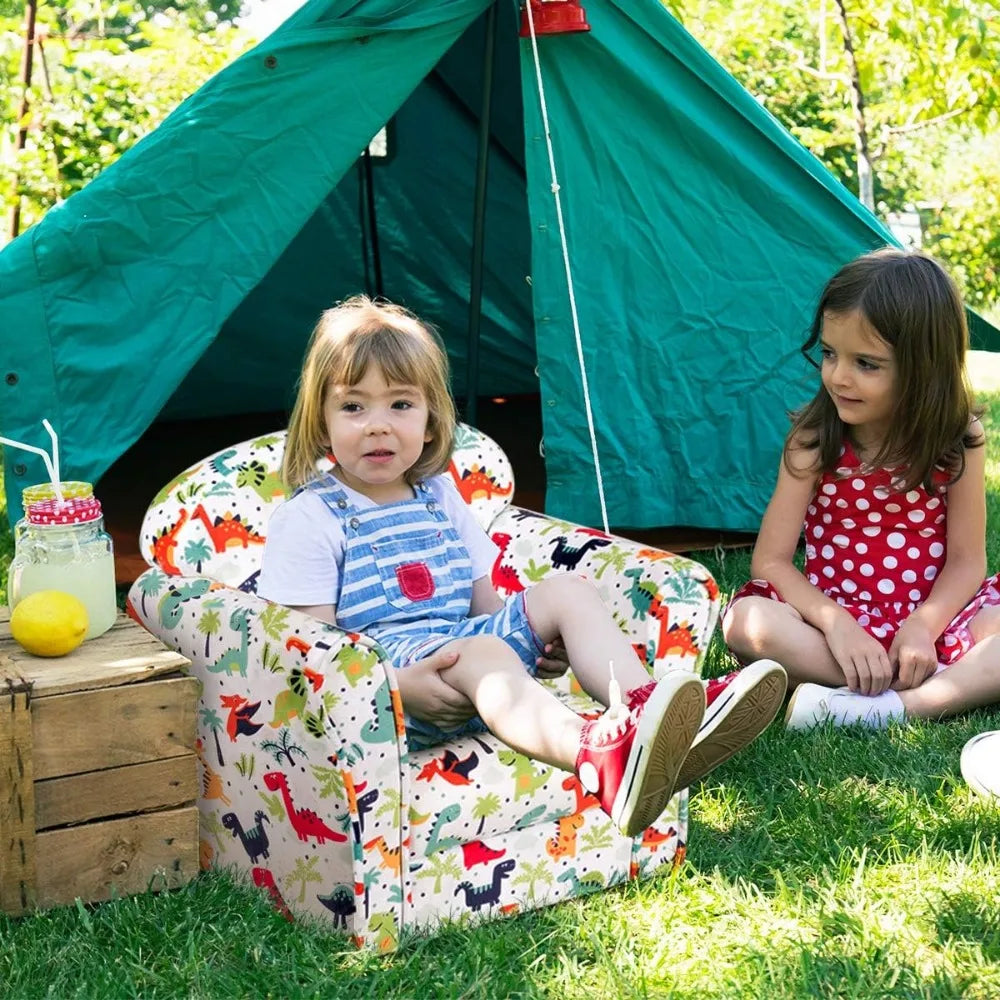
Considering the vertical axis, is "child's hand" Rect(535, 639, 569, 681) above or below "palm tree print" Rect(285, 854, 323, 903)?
above

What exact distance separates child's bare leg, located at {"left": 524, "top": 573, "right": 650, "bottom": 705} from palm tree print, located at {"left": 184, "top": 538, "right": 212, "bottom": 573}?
647 mm

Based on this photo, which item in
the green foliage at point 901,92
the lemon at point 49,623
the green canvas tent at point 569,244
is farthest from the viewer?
the green foliage at point 901,92

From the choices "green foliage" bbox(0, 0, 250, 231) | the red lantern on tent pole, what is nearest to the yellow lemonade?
the red lantern on tent pole

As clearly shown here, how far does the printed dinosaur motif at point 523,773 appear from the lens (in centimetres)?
203

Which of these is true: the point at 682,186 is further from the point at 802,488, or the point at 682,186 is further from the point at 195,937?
the point at 195,937


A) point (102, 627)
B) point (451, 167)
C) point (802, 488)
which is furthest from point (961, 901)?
point (451, 167)

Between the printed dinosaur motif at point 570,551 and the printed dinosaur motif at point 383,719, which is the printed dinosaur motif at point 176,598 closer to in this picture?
the printed dinosaur motif at point 383,719

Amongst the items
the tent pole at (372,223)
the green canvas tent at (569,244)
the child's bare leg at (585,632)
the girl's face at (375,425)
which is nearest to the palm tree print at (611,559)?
the child's bare leg at (585,632)

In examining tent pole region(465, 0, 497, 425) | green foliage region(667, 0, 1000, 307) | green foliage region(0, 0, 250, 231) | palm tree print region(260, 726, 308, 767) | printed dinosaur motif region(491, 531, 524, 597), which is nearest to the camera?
palm tree print region(260, 726, 308, 767)

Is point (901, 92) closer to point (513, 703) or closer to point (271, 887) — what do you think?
point (513, 703)

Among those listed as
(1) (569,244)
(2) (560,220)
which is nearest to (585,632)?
(2) (560,220)

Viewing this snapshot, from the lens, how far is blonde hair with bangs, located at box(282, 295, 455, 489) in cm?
226

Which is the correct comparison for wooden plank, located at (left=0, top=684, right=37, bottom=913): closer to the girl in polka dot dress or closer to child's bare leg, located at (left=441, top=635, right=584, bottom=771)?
child's bare leg, located at (left=441, top=635, right=584, bottom=771)

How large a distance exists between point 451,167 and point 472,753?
139 inches
